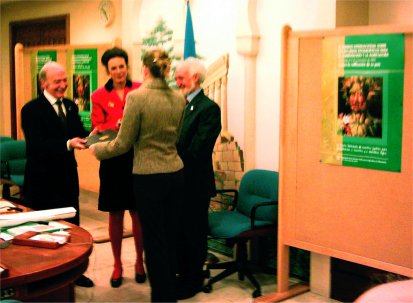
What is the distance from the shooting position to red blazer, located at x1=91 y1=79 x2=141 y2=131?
12.5 feet

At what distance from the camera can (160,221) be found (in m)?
3.09

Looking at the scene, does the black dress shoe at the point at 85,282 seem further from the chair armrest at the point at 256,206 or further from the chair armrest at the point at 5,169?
the chair armrest at the point at 5,169

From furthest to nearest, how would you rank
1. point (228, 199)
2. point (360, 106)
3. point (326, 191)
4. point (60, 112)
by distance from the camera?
point (228, 199), point (60, 112), point (326, 191), point (360, 106)

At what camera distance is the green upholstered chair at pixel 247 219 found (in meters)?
3.71

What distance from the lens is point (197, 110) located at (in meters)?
3.58

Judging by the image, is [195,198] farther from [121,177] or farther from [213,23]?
[213,23]

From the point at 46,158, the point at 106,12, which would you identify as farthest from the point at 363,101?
the point at 106,12

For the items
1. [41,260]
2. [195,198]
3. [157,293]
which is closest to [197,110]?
[195,198]

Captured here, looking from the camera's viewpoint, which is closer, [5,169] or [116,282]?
[116,282]

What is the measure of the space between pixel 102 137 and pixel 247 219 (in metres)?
1.21

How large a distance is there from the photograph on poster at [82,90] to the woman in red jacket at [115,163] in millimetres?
1771

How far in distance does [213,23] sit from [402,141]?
2.14 meters

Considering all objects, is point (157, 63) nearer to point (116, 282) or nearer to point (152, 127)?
point (152, 127)

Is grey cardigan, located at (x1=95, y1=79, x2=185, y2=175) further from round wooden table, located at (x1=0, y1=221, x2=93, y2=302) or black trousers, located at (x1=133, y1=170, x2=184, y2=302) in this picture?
round wooden table, located at (x1=0, y1=221, x2=93, y2=302)
